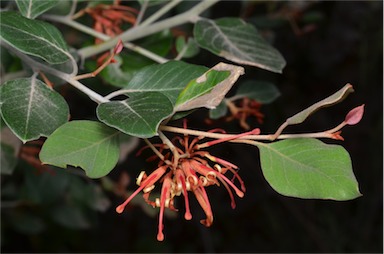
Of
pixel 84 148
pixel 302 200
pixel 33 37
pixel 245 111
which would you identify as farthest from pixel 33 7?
pixel 302 200

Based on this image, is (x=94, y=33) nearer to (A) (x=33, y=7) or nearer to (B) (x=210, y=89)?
(A) (x=33, y=7)

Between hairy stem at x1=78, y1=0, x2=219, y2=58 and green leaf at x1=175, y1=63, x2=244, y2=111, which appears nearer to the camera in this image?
green leaf at x1=175, y1=63, x2=244, y2=111

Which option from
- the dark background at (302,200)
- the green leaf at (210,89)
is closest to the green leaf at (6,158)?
the green leaf at (210,89)

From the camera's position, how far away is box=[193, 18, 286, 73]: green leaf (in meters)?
0.84

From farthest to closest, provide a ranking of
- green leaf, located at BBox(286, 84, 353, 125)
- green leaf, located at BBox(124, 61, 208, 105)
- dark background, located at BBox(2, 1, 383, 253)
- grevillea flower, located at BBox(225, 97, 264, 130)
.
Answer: dark background, located at BBox(2, 1, 383, 253) → grevillea flower, located at BBox(225, 97, 264, 130) → green leaf, located at BBox(124, 61, 208, 105) → green leaf, located at BBox(286, 84, 353, 125)

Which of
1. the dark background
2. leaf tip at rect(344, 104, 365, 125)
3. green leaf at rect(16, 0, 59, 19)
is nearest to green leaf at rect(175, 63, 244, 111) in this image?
leaf tip at rect(344, 104, 365, 125)

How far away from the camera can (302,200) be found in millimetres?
2744

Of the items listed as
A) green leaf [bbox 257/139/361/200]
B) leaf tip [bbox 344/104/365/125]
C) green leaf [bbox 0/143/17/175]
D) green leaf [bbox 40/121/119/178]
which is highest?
leaf tip [bbox 344/104/365/125]

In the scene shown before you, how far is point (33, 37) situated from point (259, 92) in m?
0.51

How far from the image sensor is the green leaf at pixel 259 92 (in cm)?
106

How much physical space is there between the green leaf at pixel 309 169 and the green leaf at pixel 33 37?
0.25m

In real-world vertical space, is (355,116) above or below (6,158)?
above

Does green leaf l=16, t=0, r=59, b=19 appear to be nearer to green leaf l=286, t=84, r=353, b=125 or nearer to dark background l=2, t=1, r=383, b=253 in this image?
green leaf l=286, t=84, r=353, b=125

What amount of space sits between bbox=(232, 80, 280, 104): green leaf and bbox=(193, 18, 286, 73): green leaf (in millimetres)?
151
